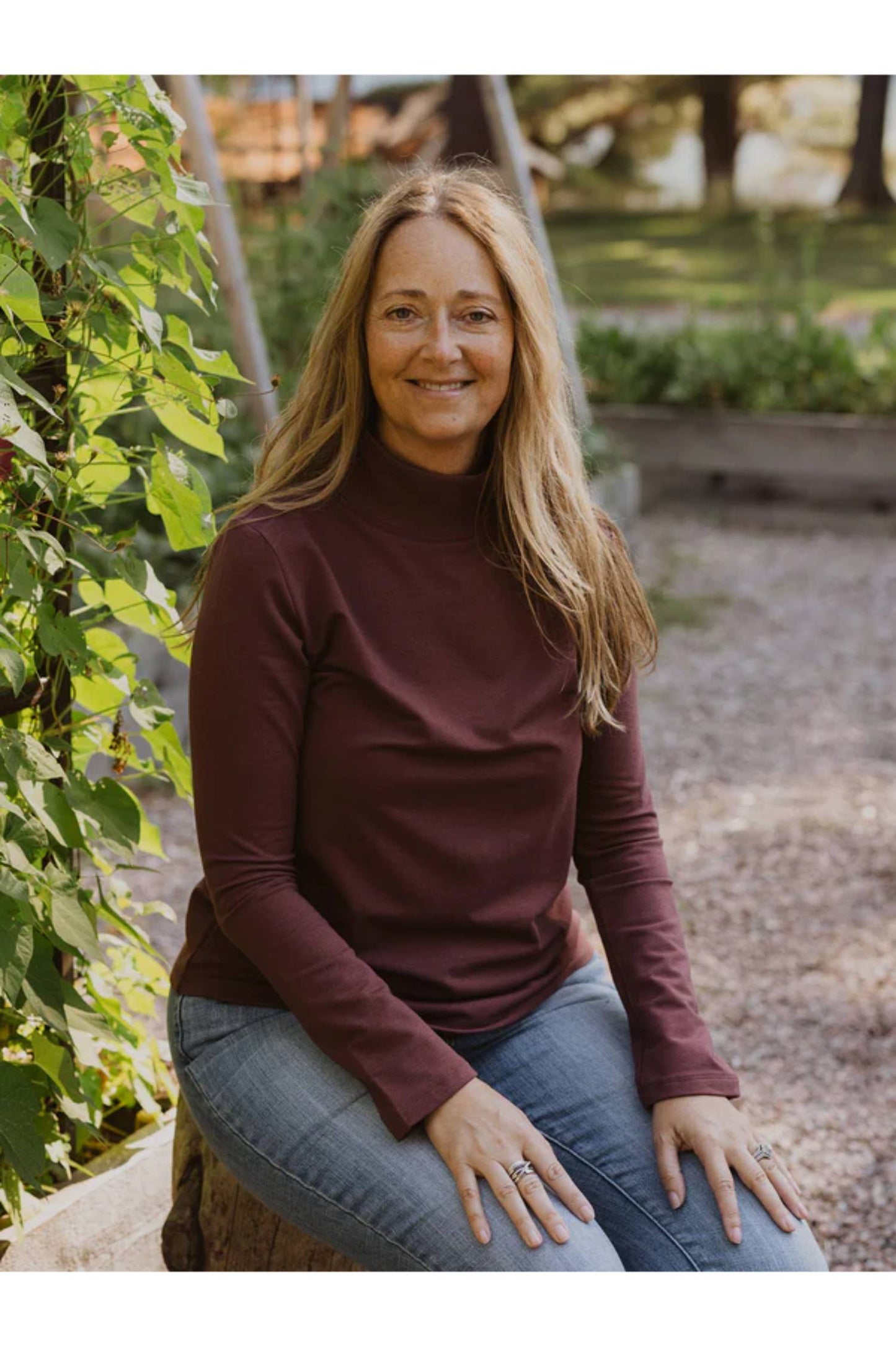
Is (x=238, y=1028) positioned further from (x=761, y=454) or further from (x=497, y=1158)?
→ (x=761, y=454)

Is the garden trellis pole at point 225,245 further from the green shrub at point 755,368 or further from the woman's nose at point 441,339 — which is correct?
the green shrub at point 755,368

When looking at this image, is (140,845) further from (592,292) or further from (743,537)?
(592,292)

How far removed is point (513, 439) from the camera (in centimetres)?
174

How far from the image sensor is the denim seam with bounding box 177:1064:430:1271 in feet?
4.77

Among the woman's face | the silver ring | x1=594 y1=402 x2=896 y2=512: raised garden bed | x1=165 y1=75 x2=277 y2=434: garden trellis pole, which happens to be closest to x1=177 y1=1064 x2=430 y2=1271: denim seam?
the silver ring

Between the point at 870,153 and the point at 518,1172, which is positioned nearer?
the point at 518,1172

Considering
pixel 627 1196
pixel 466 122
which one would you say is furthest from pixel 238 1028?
pixel 466 122

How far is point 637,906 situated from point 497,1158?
0.41 metres

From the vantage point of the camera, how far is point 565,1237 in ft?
4.71

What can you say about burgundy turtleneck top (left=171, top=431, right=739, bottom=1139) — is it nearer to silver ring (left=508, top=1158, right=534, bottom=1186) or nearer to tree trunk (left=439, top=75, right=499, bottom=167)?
silver ring (left=508, top=1158, right=534, bottom=1186)

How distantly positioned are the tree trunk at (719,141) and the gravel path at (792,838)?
11214 millimetres

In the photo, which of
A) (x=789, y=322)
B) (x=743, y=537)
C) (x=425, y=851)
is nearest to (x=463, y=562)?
(x=425, y=851)

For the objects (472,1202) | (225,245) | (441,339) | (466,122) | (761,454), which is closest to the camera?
(472,1202)

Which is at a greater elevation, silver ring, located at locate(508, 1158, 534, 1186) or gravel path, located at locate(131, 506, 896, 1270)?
silver ring, located at locate(508, 1158, 534, 1186)
